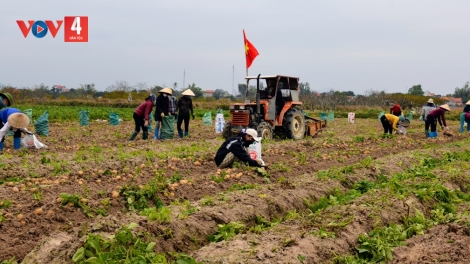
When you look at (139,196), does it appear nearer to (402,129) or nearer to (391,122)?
(391,122)

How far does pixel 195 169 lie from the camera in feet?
30.2

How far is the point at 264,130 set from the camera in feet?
45.0

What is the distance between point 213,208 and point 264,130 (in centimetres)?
811

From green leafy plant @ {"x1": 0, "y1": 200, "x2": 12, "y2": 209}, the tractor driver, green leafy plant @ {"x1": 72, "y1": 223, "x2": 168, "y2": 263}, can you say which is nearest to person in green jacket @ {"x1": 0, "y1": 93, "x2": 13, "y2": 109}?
green leafy plant @ {"x1": 0, "y1": 200, "x2": 12, "y2": 209}

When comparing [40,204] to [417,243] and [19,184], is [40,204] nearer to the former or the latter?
[19,184]

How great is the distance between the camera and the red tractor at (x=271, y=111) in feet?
44.9

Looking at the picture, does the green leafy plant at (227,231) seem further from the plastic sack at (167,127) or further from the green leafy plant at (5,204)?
the plastic sack at (167,127)

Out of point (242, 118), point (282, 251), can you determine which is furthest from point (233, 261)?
point (242, 118)

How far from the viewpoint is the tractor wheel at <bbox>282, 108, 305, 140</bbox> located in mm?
14812

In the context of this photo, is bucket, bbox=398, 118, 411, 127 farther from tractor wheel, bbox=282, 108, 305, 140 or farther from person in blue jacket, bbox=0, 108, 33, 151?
person in blue jacket, bbox=0, 108, 33, 151

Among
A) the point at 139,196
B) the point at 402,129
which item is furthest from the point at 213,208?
the point at 402,129

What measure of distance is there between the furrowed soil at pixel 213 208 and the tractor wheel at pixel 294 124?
4242 mm

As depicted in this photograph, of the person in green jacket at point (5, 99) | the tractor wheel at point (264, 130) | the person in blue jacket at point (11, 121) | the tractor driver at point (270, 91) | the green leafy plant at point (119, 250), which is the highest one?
the tractor driver at point (270, 91)

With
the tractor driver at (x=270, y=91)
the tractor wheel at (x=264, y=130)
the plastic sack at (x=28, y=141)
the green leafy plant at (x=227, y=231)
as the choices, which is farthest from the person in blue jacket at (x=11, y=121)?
the green leafy plant at (x=227, y=231)
